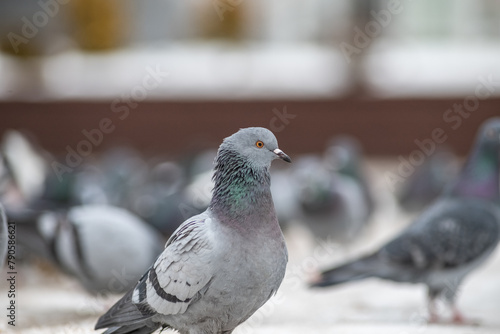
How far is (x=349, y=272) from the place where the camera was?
4.41 m

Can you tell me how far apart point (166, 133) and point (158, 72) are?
2.20 m

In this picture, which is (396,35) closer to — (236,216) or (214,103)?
(214,103)

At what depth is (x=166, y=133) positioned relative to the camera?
44.7ft

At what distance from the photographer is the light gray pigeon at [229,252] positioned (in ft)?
8.68

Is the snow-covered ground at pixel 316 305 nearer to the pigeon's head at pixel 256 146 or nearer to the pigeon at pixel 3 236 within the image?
the pigeon at pixel 3 236

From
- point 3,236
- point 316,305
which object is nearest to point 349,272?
point 316,305

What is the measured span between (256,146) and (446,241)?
6.42ft

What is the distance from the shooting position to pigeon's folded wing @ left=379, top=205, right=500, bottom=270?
14.0 feet

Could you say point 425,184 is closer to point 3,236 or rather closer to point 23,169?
point 23,169

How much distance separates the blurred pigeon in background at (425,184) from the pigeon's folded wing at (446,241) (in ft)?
13.3

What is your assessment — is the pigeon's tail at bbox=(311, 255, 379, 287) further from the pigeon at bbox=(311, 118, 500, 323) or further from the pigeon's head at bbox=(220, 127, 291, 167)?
the pigeon's head at bbox=(220, 127, 291, 167)

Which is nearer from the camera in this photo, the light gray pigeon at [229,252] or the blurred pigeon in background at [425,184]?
the light gray pigeon at [229,252]

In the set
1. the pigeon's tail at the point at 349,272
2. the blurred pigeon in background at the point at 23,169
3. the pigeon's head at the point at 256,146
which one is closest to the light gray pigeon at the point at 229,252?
the pigeon's head at the point at 256,146

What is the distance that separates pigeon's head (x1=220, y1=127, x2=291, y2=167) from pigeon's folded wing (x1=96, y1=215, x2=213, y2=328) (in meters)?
0.27
